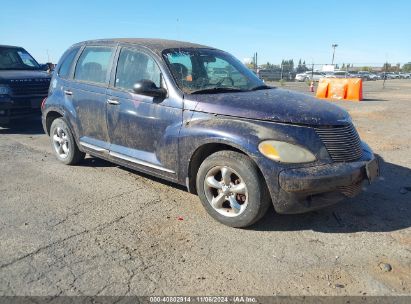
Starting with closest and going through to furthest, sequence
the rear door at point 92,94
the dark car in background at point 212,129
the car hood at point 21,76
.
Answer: the dark car in background at point 212,129 → the rear door at point 92,94 → the car hood at point 21,76

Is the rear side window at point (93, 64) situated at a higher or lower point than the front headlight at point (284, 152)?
higher

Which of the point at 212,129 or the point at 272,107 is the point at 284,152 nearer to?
the point at 272,107

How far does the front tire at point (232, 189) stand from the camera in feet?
11.8

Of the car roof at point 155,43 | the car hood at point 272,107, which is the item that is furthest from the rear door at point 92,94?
the car hood at point 272,107

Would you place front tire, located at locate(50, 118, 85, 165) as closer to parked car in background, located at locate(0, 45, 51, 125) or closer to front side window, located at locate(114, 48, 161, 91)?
front side window, located at locate(114, 48, 161, 91)

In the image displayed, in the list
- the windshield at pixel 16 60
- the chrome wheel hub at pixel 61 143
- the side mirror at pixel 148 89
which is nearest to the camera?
the side mirror at pixel 148 89

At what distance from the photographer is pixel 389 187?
498 centimetres

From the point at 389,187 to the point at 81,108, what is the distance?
430cm

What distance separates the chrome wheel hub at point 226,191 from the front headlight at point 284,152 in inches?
15.0

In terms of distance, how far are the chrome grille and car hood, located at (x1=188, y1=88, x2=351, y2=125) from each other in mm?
78

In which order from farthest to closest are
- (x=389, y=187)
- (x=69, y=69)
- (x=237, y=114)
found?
(x=69, y=69) → (x=389, y=187) → (x=237, y=114)

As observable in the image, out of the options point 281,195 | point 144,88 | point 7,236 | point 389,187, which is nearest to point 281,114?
point 281,195

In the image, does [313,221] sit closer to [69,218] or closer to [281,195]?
[281,195]

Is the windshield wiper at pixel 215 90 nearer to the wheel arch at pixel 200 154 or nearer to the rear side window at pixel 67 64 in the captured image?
the wheel arch at pixel 200 154
